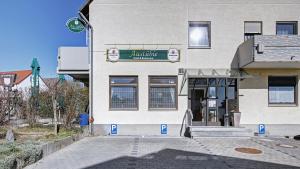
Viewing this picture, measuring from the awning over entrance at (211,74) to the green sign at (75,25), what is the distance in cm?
622

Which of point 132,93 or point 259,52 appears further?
point 132,93

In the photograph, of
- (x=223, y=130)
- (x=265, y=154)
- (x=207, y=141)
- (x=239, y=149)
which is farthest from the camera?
(x=223, y=130)

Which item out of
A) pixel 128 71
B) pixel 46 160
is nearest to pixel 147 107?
pixel 128 71

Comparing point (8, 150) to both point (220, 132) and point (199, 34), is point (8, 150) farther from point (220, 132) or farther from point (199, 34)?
point (199, 34)

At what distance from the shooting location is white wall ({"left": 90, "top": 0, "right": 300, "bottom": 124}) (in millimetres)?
16016

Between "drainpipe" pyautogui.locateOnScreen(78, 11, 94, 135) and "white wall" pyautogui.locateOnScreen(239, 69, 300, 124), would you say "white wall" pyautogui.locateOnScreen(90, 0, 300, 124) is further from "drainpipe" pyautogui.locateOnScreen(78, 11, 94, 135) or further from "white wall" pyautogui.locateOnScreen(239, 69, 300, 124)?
"drainpipe" pyautogui.locateOnScreen(78, 11, 94, 135)

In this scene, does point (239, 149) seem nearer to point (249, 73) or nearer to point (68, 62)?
point (249, 73)

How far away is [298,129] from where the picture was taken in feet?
52.9

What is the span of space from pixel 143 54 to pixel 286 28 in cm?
791

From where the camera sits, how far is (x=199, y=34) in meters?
16.4

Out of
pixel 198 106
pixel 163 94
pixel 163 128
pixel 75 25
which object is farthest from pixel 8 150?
pixel 198 106

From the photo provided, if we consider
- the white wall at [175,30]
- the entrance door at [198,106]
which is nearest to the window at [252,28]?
the white wall at [175,30]

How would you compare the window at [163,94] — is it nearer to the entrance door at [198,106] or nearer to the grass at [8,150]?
the entrance door at [198,106]

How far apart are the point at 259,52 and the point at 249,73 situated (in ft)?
6.94
